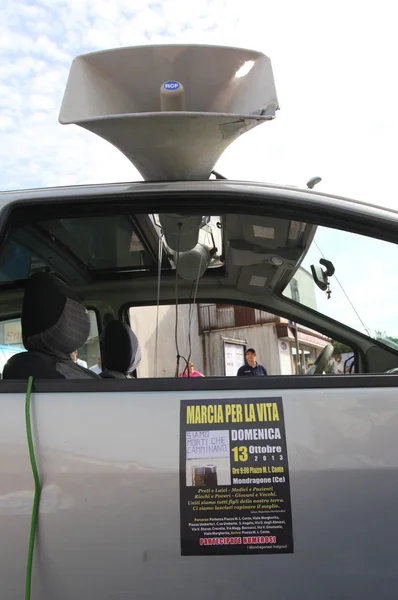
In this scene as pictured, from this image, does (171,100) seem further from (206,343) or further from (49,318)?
(206,343)

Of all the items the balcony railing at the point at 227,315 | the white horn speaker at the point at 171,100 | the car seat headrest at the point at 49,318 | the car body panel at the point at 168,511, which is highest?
the balcony railing at the point at 227,315

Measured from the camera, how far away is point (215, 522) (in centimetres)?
125

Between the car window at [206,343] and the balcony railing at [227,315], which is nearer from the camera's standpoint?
the car window at [206,343]

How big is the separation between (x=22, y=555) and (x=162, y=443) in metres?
0.45

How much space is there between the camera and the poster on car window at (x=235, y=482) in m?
1.24

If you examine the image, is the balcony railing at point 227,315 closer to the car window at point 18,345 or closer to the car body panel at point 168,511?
the car window at point 18,345

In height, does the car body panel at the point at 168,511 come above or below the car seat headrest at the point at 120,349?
below

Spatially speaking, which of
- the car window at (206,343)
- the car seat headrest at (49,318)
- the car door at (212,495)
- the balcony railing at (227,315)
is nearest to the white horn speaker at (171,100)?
the car seat headrest at (49,318)

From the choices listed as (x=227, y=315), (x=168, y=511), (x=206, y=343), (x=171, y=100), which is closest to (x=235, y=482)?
(x=168, y=511)

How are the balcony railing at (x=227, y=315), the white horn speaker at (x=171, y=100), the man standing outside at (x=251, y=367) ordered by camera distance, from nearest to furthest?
the white horn speaker at (x=171, y=100) → the man standing outside at (x=251, y=367) → the balcony railing at (x=227, y=315)

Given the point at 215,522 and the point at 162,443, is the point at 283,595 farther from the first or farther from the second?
the point at 162,443

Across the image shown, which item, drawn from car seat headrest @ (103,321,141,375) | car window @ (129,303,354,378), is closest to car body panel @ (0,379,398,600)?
car window @ (129,303,354,378)

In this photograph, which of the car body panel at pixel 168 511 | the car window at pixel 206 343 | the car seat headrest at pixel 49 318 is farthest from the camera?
the car window at pixel 206 343

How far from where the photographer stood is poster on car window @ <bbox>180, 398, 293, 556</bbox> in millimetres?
1242
